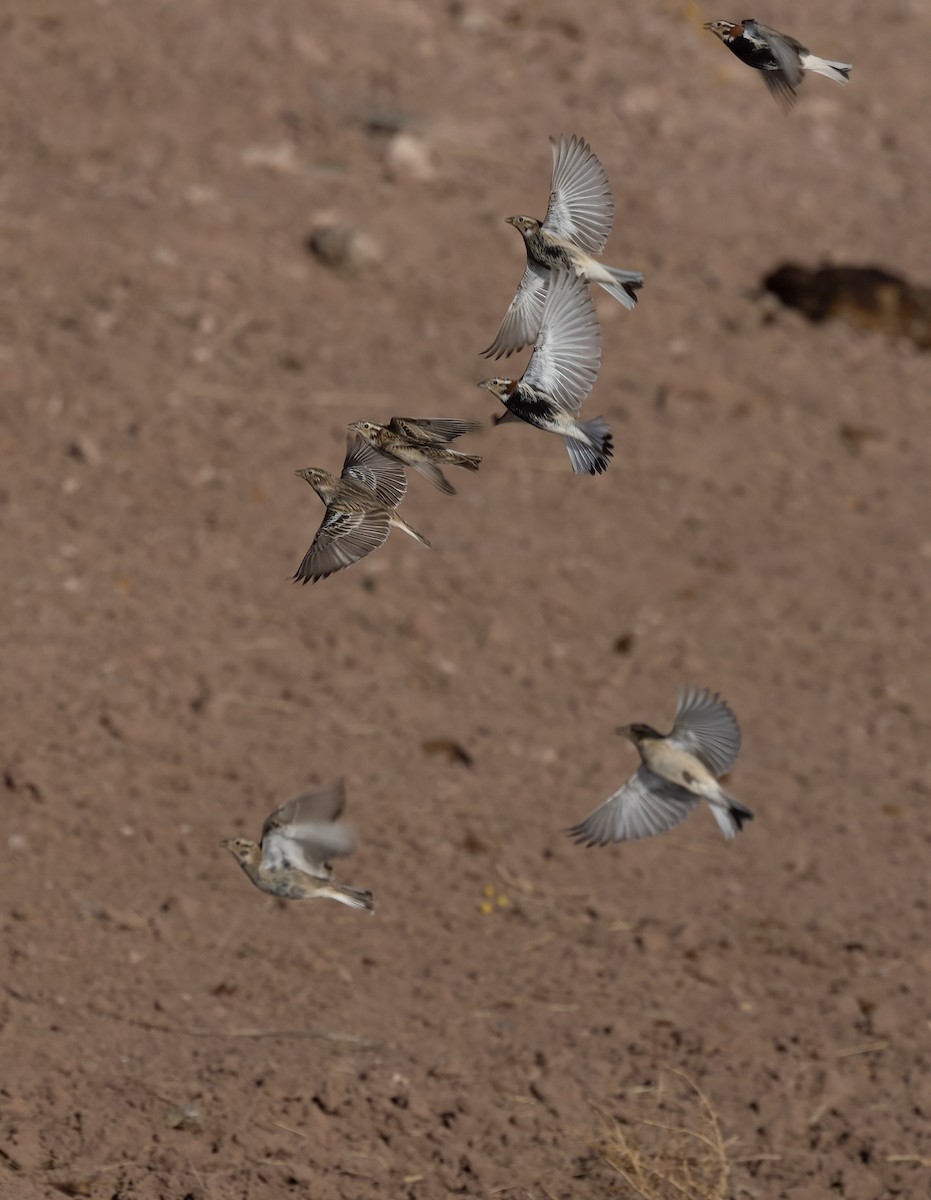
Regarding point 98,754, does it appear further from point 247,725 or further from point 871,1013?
point 871,1013

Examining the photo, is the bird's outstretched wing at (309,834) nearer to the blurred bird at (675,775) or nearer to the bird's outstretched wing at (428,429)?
the blurred bird at (675,775)

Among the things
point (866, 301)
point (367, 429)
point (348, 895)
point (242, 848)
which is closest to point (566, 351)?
point (367, 429)

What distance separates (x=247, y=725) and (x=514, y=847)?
125 centimetres

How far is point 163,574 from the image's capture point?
876 centimetres

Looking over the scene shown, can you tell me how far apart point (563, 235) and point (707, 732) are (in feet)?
4.66

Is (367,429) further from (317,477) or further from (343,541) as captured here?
(343,541)

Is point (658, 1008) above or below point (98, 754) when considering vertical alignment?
above

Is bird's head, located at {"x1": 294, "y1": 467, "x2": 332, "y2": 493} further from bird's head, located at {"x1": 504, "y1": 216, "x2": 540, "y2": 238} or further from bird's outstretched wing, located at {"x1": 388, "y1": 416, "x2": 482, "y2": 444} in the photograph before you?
bird's head, located at {"x1": 504, "y1": 216, "x2": 540, "y2": 238}

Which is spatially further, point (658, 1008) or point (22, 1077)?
point (658, 1008)

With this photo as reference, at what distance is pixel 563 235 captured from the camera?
4.71m

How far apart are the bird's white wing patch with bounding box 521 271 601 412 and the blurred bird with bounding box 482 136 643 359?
0.11 meters

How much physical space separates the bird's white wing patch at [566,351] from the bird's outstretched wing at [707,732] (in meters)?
1.15

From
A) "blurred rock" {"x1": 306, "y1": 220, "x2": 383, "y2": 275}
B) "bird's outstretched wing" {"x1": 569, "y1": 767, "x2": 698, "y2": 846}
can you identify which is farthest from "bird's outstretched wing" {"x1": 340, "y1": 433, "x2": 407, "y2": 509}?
"blurred rock" {"x1": 306, "y1": 220, "x2": 383, "y2": 275}

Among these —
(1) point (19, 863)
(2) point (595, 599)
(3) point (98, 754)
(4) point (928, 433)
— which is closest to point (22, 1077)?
(1) point (19, 863)
